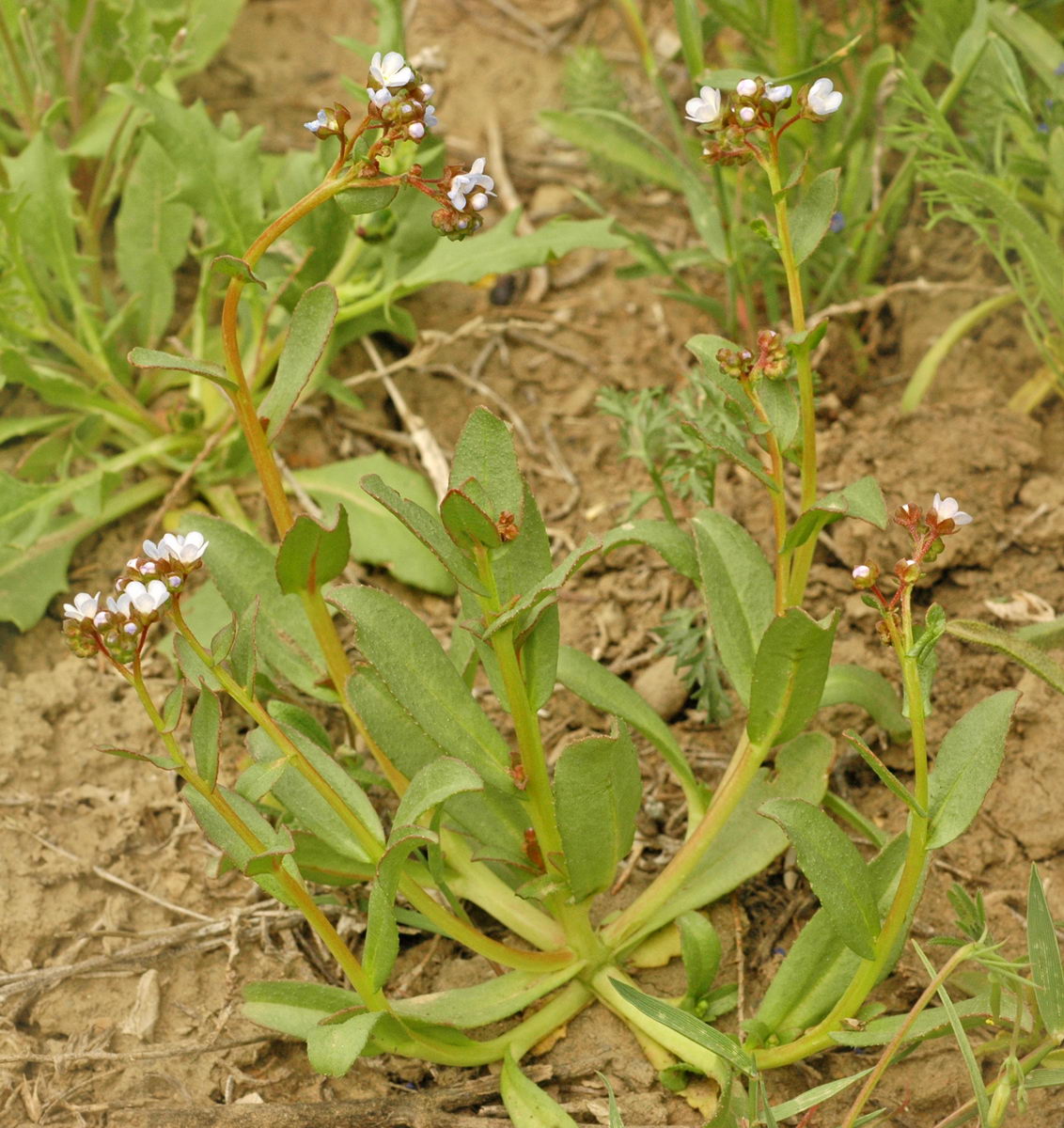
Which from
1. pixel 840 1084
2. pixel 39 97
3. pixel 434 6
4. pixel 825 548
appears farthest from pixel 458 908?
pixel 434 6

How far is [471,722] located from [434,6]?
10.3 ft

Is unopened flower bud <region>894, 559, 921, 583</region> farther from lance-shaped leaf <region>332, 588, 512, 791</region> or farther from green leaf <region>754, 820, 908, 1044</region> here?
lance-shaped leaf <region>332, 588, 512, 791</region>

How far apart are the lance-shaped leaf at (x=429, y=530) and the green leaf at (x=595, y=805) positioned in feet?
1.01

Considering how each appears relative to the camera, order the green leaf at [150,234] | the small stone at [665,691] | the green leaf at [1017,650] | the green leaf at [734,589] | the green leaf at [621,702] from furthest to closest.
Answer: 1. the green leaf at [150,234]
2. the small stone at [665,691]
3. the green leaf at [621,702]
4. the green leaf at [734,589]
5. the green leaf at [1017,650]

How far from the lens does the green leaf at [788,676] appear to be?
1.99 m

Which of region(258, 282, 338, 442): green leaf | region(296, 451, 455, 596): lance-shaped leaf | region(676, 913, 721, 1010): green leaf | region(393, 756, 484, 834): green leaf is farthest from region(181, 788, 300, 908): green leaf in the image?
region(296, 451, 455, 596): lance-shaped leaf

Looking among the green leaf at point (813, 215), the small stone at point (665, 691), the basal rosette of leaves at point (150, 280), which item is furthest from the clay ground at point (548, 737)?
the green leaf at point (813, 215)

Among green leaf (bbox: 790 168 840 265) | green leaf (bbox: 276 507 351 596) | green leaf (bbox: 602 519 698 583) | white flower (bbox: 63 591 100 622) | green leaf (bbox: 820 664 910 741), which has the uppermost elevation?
green leaf (bbox: 790 168 840 265)

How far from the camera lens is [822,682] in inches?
83.7

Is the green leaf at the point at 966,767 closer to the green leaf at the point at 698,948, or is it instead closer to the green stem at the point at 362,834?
the green leaf at the point at 698,948

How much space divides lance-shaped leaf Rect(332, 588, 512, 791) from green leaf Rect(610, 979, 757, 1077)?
419 mm

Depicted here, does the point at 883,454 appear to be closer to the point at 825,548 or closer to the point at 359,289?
the point at 825,548

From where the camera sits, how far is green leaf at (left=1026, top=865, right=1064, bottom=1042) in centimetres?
185

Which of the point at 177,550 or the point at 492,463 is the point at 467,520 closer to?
the point at 492,463
